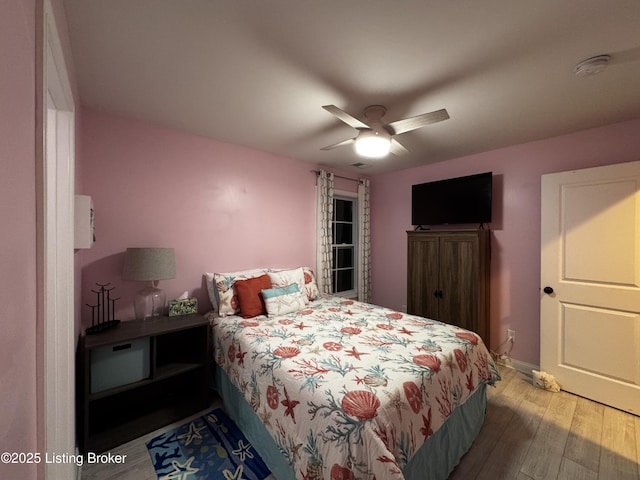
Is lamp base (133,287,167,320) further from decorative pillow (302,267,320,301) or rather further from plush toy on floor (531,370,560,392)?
plush toy on floor (531,370,560,392)

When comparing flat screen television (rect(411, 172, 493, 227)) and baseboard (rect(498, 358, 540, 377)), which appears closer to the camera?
baseboard (rect(498, 358, 540, 377))

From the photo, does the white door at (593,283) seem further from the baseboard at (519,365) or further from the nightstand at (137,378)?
the nightstand at (137,378)

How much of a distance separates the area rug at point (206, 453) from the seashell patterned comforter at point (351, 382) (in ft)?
1.19

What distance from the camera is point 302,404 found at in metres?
1.34

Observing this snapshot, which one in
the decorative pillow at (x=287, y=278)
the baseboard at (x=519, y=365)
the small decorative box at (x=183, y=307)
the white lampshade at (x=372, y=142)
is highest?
the white lampshade at (x=372, y=142)

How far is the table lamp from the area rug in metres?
0.96

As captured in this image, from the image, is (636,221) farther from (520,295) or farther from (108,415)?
(108,415)

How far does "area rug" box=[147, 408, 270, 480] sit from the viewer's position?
5.26 feet

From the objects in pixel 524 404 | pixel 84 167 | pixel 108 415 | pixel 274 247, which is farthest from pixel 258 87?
pixel 524 404

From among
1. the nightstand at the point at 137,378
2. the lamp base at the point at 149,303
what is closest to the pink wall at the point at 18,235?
the nightstand at the point at 137,378

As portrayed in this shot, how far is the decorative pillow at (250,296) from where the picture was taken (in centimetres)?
245

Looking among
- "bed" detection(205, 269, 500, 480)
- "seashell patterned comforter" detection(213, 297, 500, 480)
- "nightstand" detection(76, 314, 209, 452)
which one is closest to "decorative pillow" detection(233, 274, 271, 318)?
"bed" detection(205, 269, 500, 480)

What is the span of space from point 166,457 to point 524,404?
283 centimetres
